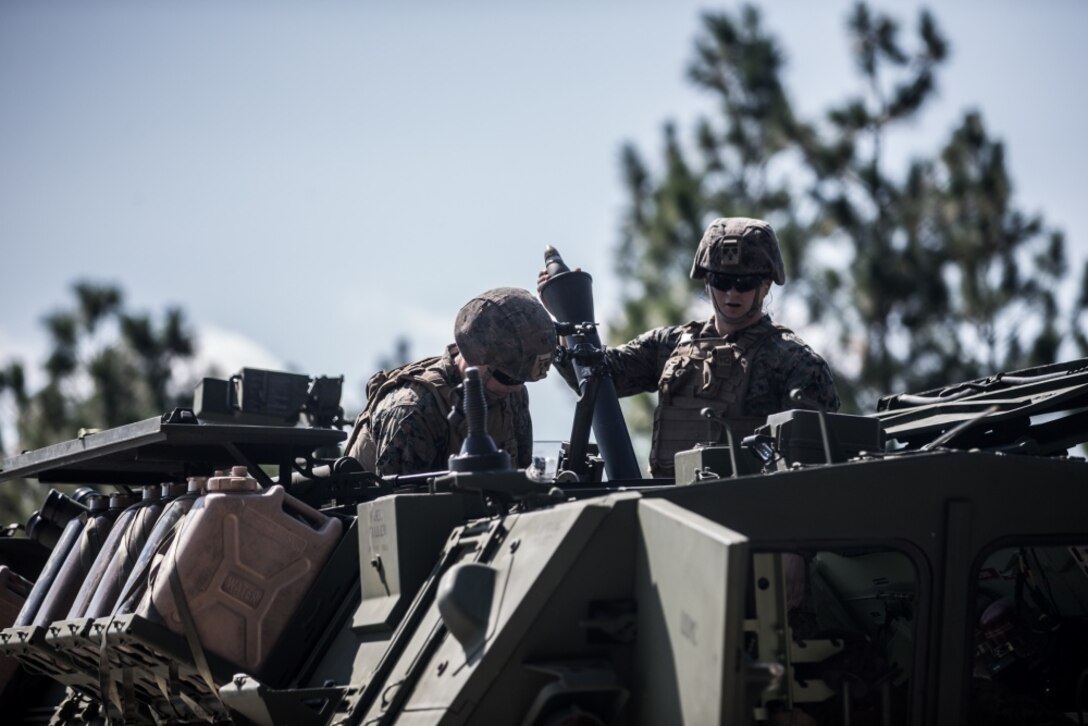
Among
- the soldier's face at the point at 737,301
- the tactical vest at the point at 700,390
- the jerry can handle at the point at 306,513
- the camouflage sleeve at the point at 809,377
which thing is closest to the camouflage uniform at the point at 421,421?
the tactical vest at the point at 700,390

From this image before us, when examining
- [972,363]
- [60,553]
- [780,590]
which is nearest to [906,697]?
[780,590]

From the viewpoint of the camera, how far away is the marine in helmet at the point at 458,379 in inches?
291

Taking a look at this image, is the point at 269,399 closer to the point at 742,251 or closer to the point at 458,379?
the point at 458,379

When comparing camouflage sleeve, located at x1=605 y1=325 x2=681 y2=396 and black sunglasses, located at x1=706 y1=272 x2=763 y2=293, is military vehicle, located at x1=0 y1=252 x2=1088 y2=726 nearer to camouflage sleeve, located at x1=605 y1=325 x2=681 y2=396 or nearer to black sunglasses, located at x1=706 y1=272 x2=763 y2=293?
camouflage sleeve, located at x1=605 y1=325 x2=681 y2=396

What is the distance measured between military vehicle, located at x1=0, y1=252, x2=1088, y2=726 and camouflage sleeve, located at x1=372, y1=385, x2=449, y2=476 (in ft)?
0.70

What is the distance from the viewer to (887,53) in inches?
894

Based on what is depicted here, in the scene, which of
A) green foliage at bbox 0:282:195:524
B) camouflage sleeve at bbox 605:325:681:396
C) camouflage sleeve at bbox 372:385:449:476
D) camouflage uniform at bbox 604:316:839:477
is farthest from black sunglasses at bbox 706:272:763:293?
green foliage at bbox 0:282:195:524

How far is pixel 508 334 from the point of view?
7418 millimetres

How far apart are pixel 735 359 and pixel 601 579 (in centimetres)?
261

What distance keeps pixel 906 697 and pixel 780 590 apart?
65 cm

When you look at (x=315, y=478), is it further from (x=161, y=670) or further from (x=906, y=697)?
(x=906, y=697)

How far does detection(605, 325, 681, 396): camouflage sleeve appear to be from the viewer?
8133 millimetres

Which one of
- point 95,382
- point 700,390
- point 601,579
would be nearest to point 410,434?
point 700,390

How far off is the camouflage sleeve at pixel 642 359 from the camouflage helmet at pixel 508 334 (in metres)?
0.68
